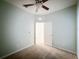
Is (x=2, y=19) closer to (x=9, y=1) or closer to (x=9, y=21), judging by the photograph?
(x=9, y=21)

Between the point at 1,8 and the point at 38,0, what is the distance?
1.69 meters

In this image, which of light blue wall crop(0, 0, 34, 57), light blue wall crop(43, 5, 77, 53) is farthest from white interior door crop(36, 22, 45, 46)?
light blue wall crop(43, 5, 77, 53)

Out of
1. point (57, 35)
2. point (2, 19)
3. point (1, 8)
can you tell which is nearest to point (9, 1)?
point (1, 8)

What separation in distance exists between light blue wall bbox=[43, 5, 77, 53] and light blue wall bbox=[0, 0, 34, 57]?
1951 mm

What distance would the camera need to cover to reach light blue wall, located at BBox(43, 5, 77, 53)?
306 cm

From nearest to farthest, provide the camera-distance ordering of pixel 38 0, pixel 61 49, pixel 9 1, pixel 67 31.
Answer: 1. pixel 38 0
2. pixel 9 1
3. pixel 67 31
4. pixel 61 49

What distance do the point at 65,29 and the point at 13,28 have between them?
3017mm

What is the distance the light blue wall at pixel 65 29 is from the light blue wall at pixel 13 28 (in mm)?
1951

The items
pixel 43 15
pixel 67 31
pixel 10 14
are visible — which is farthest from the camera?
pixel 43 15

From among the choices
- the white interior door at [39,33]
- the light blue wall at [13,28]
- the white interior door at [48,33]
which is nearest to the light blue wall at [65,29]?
the white interior door at [48,33]

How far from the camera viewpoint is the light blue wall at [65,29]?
306 cm

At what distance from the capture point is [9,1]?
2.72m

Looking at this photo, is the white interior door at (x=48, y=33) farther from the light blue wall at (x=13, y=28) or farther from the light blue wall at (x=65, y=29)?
the light blue wall at (x=13, y=28)

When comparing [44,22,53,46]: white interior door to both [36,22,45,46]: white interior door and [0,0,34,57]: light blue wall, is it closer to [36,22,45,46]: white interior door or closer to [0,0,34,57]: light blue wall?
[36,22,45,46]: white interior door
